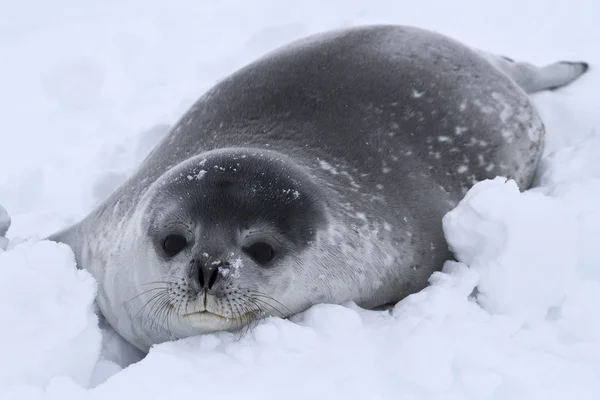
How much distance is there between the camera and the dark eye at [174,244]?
2.09 meters

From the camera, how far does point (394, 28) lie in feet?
10.7

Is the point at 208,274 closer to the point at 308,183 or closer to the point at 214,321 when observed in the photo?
the point at 214,321

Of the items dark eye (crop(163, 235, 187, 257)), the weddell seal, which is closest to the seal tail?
the weddell seal

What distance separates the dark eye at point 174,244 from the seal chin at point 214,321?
0.60 ft

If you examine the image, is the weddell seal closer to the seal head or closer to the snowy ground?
the seal head

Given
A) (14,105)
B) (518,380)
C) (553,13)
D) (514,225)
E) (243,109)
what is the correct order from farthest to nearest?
(553,13) → (14,105) → (243,109) → (514,225) → (518,380)

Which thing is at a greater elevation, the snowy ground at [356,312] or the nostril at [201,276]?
the nostril at [201,276]

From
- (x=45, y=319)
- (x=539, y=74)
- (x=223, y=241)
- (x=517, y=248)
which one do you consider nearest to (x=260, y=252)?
(x=223, y=241)

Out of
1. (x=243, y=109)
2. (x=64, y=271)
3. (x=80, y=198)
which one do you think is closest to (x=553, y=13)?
(x=243, y=109)

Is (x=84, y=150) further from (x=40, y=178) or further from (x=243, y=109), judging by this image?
(x=243, y=109)

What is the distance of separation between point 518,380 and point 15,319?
1.22m

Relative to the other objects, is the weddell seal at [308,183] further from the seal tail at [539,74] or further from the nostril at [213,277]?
the seal tail at [539,74]

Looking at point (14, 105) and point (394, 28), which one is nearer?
point (394, 28)

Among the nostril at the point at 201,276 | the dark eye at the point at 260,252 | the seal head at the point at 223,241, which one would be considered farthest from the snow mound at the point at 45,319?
the dark eye at the point at 260,252
